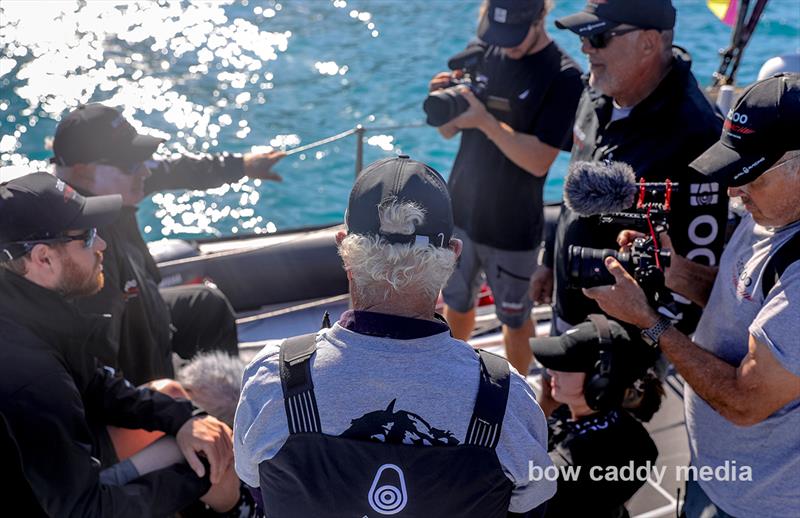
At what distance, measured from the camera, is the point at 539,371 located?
3.91 metres

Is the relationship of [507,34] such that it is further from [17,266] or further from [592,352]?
[17,266]

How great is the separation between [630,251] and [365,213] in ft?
3.67

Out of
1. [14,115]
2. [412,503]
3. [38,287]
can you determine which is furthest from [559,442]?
[14,115]

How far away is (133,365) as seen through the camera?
9.80 ft

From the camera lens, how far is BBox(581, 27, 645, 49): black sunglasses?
2656 millimetres

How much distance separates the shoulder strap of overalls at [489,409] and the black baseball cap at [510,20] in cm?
217

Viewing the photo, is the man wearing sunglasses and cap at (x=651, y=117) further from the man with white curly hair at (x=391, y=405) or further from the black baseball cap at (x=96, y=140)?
the black baseball cap at (x=96, y=140)

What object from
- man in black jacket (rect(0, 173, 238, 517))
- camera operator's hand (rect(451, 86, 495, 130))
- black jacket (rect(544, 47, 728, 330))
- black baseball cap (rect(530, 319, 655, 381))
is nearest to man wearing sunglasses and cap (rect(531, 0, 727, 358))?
black jacket (rect(544, 47, 728, 330))

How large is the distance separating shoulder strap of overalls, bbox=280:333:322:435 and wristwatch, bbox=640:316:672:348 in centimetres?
106

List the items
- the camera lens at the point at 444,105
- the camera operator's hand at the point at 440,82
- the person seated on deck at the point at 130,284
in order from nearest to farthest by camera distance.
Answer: the person seated on deck at the point at 130,284 < the camera lens at the point at 444,105 < the camera operator's hand at the point at 440,82

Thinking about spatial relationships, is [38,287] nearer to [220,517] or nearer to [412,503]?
[220,517]

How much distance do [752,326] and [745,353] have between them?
0.20 m

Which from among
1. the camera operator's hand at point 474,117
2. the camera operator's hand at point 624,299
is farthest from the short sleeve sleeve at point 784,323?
the camera operator's hand at point 474,117

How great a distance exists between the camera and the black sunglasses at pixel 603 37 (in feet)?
8.71
